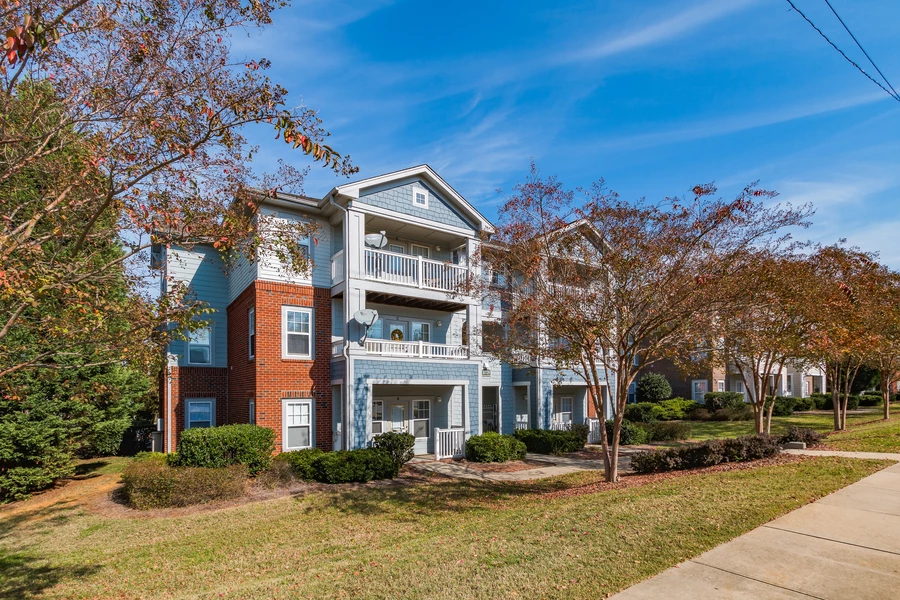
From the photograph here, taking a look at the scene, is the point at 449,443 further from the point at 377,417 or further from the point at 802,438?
the point at 802,438

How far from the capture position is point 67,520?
1170cm

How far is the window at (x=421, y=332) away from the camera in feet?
66.8

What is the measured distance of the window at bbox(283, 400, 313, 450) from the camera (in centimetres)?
1706

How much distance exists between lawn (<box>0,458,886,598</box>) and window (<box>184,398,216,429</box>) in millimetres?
6051

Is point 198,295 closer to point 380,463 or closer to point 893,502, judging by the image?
point 380,463

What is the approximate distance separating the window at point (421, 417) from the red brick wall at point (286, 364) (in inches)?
142

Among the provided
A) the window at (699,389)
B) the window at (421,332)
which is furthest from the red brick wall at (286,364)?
the window at (699,389)

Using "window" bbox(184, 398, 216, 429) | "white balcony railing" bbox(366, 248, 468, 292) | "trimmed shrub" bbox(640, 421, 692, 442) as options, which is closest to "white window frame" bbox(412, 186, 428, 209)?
"white balcony railing" bbox(366, 248, 468, 292)

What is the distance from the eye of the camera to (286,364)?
17.2m

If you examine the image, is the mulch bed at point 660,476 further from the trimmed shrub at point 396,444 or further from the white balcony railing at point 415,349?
the white balcony railing at point 415,349

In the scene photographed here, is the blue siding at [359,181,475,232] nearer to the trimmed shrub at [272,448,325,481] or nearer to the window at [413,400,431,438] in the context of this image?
the window at [413,400,431,438]

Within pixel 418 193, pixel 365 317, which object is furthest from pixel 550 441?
pixel 418 193

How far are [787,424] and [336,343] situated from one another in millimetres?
26236

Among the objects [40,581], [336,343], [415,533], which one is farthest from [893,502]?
[336,343]
